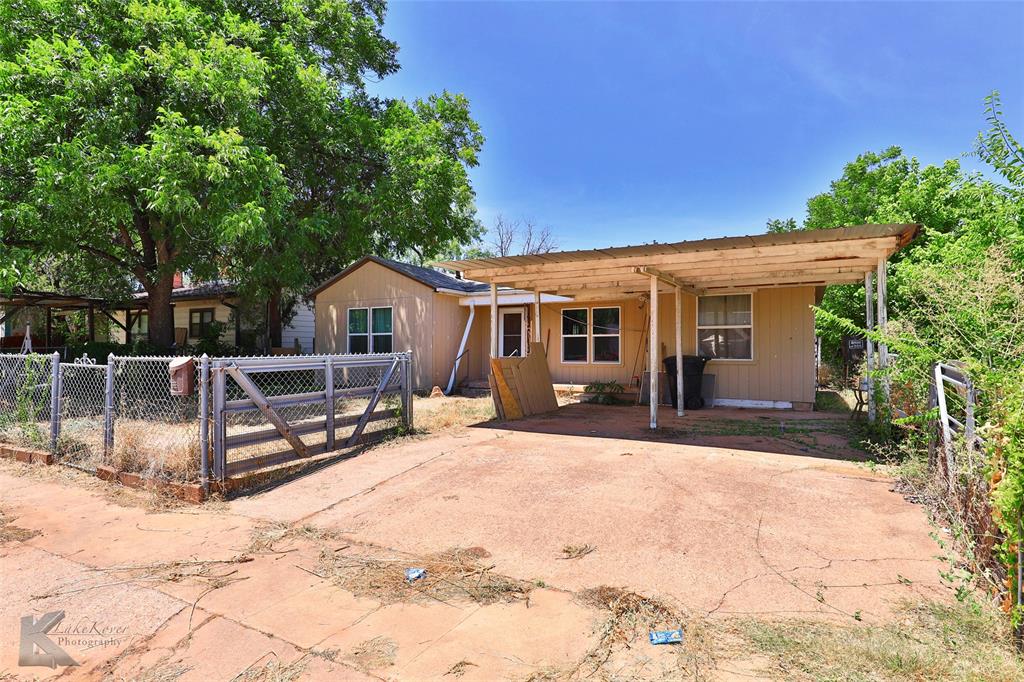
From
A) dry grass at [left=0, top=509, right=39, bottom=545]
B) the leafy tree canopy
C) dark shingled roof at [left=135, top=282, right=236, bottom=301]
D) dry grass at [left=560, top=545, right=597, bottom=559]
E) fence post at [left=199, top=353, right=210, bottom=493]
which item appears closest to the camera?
dry grass at [left=560, top=545, right=597, bottom=559]

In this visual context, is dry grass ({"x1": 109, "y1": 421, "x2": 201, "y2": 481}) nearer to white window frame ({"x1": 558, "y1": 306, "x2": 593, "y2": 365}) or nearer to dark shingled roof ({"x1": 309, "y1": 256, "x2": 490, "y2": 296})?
dark shingled roof ({"x1": 309, "y1": 256, "x2": 490, "y2": 296})

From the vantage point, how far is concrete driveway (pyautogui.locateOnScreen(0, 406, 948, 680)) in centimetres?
244

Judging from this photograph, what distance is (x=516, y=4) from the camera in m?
10.3

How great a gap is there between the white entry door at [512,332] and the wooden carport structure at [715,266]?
2967 millimetres

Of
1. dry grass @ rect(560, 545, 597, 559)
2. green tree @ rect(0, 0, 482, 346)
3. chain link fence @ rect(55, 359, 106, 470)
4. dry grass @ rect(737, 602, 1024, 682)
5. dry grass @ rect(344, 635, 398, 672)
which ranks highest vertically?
green tree @ rect(0, 0, 482, 346)

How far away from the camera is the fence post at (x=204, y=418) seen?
15.5ft

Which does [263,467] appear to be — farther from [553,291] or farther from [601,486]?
[553,291]

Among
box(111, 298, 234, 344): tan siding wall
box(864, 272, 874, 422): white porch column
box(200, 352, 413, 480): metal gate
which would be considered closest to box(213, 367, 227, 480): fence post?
box(200, 352, 413, 480): metal gate

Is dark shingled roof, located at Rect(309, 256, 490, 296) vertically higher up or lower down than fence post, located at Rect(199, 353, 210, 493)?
higher up

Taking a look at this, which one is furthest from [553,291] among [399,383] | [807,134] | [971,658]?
[807,134]

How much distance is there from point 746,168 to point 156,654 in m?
22.3

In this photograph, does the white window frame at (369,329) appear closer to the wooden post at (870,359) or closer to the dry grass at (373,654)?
the wooden post at (870,359)

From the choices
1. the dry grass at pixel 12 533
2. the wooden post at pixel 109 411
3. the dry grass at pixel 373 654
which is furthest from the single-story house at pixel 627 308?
the dry grass at pixel 373 654

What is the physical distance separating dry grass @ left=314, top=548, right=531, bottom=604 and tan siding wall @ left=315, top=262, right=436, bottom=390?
33.1ft
